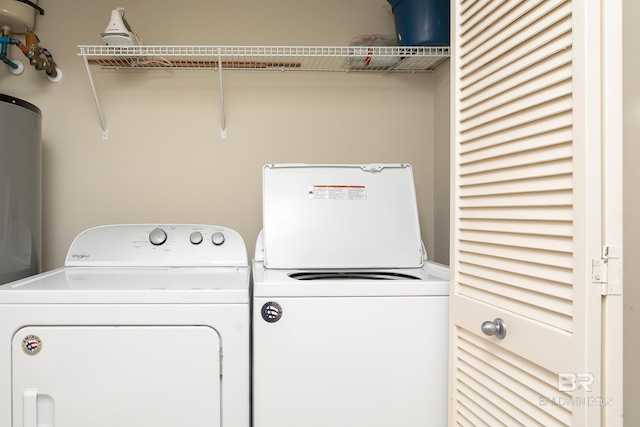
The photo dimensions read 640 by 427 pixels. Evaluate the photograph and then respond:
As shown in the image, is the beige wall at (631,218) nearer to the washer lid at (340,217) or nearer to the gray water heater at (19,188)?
the washer lid at (340,217)

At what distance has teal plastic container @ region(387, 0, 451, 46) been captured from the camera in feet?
6.39

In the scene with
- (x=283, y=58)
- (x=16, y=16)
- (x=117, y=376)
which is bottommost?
(x=117, y=376)

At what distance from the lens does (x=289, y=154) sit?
233 cm

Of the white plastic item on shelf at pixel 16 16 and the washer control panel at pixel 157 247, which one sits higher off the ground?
the white plastic item on shelf at pixel 16 16

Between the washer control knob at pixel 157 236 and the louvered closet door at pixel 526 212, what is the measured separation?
125 cm

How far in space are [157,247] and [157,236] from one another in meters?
0.05

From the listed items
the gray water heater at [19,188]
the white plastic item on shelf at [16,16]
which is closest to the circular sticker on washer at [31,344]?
the gray water heater at [19,188]

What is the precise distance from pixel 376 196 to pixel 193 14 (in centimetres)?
142

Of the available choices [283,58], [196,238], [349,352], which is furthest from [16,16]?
[349,352]

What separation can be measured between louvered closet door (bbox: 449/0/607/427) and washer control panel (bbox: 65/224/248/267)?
3.34 ft

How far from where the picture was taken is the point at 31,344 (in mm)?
1288

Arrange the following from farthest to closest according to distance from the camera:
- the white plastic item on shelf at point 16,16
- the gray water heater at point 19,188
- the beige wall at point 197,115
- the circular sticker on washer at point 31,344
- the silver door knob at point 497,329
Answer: the beige wall at point 197,115 < the white plastic item on shelf at point 16,16 < the gray water heater at point 19,188 < the circular sticker on washer at point 31,344 < the silver door knob at point 497,329

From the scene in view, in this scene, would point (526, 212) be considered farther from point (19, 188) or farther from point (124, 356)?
point (19, 188)

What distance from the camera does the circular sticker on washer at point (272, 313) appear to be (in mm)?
1319
